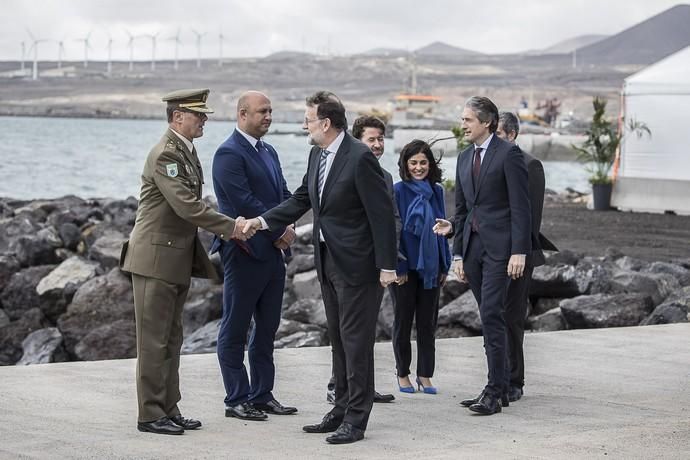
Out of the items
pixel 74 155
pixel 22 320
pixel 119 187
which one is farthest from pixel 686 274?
pixel 74 155

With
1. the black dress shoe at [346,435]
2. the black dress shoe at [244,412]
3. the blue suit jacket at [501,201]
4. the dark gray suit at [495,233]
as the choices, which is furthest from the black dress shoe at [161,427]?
the blue suit jacket at [501,201]

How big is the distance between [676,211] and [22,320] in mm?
13028

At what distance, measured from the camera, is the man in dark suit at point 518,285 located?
25.7ft

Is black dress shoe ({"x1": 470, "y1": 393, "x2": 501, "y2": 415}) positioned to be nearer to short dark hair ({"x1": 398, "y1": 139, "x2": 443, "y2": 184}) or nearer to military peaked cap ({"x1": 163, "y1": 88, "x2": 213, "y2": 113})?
short dark hair ({"x1": 398, "y1": 139, "x2": 443, "y2": 184})

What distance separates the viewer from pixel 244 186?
23.5ft

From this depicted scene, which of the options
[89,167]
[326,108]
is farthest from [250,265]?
[89,167]

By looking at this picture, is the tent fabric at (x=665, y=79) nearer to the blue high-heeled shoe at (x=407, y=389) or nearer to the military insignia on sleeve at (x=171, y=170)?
the blue high-heeled shoe at (x=407, y=389)

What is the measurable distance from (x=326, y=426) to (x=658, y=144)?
1793 cm

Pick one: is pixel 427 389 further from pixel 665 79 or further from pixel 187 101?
pixel 665 79

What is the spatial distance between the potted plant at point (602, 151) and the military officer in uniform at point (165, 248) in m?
17.5

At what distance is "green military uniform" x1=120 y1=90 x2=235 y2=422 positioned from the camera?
6.66m

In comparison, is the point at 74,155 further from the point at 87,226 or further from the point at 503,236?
the point at 503,236

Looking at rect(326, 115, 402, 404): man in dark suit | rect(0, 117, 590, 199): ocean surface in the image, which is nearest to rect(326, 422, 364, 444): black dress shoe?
rect(326, 115, 402, 404): man in dark suit

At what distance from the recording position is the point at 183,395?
25.5ft
